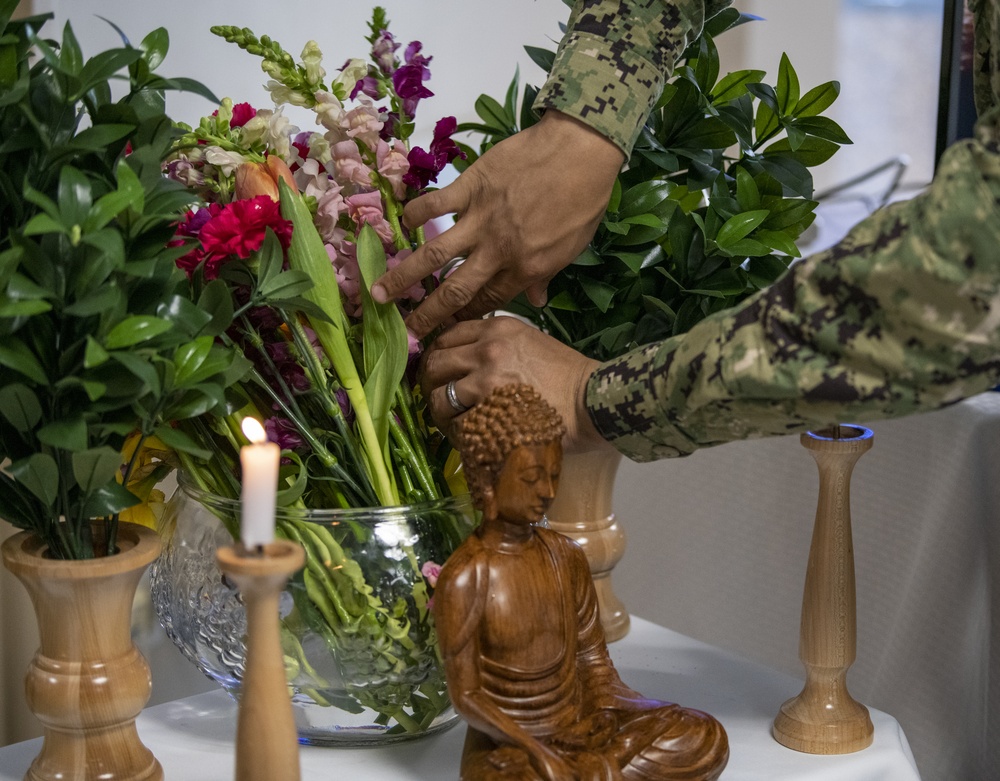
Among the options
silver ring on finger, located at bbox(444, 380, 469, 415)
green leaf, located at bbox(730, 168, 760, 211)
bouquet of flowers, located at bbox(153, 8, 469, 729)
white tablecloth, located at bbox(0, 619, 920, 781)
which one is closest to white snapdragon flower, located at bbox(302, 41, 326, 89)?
bouquet of flowers, located at bbox(153, 8, 469, 729)

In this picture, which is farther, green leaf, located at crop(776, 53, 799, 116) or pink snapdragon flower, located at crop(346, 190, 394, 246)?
green leaf, located at crop(776, 53, 799, 116)

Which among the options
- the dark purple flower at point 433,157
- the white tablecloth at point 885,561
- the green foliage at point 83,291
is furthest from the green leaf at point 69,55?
the white tablecloth at point 885,561

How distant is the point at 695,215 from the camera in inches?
32.3

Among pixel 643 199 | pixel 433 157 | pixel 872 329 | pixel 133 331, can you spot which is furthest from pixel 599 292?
pixel 133 331

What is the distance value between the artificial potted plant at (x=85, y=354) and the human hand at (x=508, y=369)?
16 cm

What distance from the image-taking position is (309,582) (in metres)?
0.65

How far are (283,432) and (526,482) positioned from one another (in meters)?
0.18

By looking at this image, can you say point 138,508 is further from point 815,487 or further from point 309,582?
point 815,487

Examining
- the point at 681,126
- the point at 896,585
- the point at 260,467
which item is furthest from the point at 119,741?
the point at 896,585

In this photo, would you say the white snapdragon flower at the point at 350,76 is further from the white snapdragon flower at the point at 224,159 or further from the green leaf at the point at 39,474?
the green leaf at the point at 39,474

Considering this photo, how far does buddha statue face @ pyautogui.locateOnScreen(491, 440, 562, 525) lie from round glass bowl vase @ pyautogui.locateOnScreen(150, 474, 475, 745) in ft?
0.27

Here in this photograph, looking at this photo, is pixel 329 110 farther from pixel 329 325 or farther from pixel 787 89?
pixel 787 89

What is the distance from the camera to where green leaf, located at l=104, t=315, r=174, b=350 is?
1.74 feet

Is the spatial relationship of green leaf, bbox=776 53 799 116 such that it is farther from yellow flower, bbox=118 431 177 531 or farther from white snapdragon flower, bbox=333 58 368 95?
yellow flower, bbox=118 431 177 531
